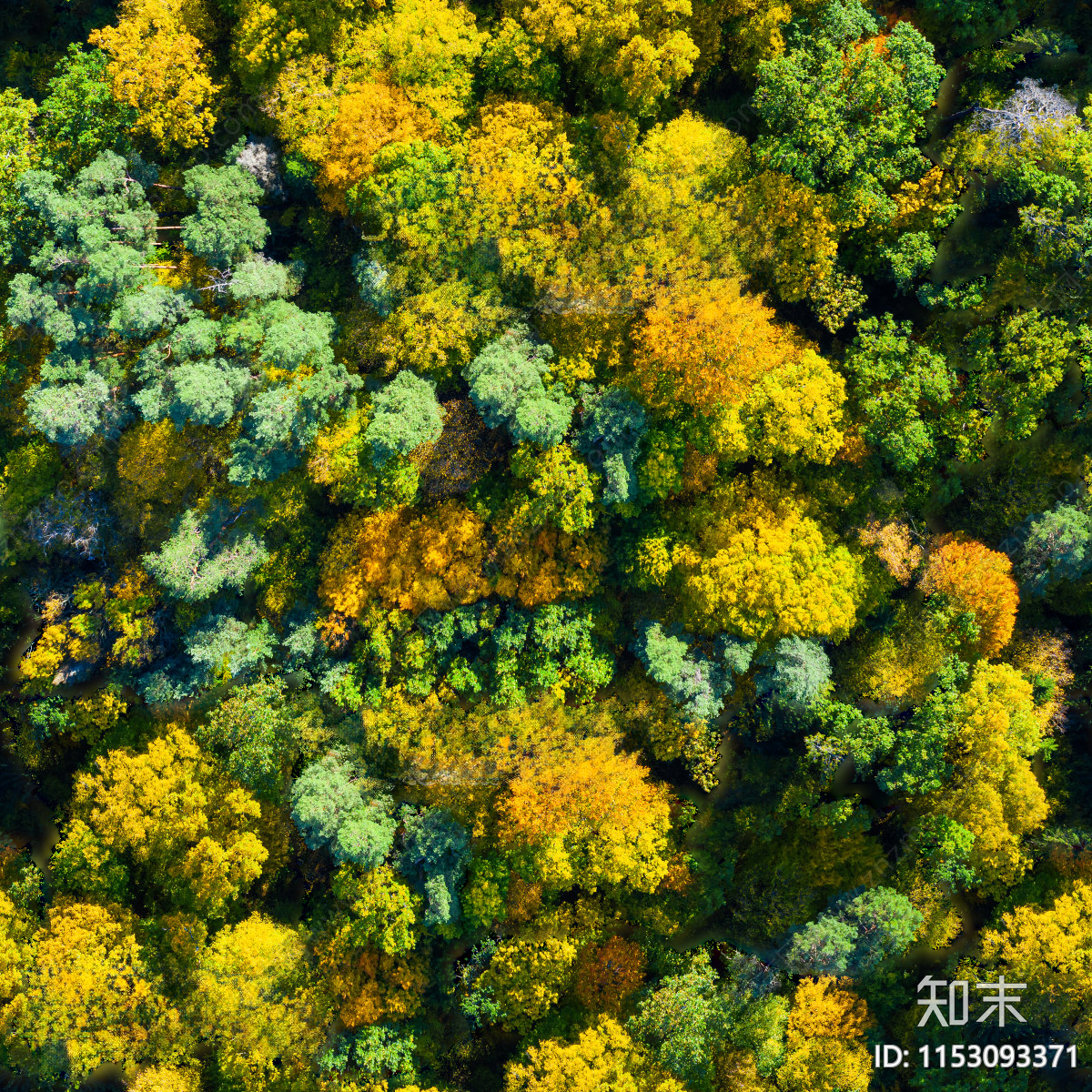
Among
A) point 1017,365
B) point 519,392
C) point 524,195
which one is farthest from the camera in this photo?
point 1017,365

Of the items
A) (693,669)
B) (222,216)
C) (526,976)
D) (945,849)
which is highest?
(222,216)

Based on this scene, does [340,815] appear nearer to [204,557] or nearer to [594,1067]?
[204,557]

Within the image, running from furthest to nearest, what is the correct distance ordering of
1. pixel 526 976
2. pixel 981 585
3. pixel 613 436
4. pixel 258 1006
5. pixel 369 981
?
pixel 369 981 < pixel 526 976 < pixel 981 585 < pixel 258 1006 < pixel 613 436

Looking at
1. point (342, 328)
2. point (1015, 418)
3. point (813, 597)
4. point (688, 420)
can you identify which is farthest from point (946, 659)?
point (342, 328)

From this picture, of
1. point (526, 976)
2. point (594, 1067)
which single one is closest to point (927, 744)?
point (594, 1067)

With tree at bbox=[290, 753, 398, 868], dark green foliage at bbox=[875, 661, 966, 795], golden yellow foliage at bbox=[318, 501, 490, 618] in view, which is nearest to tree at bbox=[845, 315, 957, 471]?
dark green foliage at bbox=[875, 661, 966, 795]

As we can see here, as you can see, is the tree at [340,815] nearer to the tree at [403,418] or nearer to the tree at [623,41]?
the tree at [403,418]

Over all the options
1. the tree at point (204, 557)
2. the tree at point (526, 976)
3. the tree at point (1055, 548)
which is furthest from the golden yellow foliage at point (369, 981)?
the tree at point (1055, 548)

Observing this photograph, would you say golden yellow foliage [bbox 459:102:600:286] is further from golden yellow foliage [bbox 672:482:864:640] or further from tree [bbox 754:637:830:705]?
tree [bbox 754:637:830:705]
